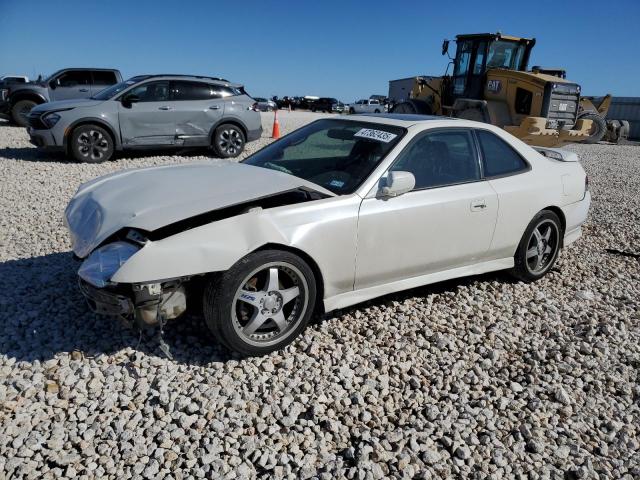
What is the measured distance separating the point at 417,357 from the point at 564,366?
96 centimetres

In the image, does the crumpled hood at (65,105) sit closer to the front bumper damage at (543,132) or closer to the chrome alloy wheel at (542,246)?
the chrome alloy wheel at (542,246)

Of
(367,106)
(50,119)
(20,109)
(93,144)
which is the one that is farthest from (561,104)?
(367,106)

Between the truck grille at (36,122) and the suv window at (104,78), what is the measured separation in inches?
207

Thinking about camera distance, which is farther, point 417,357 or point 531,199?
point 531,199

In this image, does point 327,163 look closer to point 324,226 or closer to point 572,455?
point 324,226

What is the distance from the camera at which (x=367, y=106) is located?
41.8m

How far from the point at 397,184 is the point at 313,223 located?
66cm

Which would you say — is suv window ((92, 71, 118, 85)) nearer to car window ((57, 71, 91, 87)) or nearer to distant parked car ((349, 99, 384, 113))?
car window ((57, 71, 91, 87))

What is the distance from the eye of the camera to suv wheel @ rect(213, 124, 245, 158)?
10.4m

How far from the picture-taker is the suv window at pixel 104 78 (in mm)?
13820

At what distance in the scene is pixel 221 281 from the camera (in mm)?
2859

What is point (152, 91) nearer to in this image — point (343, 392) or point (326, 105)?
point (343, 392)

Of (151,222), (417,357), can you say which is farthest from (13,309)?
(417,357)

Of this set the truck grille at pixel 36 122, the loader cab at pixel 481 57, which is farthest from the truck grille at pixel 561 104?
the truck grille at pixel 36 122
